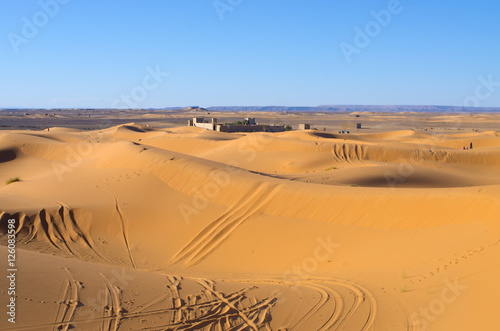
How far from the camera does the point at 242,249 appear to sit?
11.5 m

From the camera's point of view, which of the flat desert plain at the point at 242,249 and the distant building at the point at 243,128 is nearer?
the flat desert plain at the point at 242,249

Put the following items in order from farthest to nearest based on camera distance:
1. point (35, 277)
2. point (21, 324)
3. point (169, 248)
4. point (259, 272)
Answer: point (169, 248) → point (259, 272) → point (35, 277) → point (21, 324)

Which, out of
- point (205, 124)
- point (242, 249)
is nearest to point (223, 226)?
point (242, 249)

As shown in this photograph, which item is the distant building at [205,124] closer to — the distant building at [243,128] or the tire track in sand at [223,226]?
the distant building at [243,128]

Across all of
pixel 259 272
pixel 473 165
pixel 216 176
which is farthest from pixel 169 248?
pixel 473 165

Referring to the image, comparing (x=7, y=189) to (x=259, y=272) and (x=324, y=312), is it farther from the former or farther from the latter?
(x=324, y=312)

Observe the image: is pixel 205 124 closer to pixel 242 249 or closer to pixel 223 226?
pixel 223 226

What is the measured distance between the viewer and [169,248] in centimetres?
1204

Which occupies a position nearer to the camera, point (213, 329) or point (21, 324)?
point (21, 324)

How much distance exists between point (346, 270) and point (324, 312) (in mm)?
2620

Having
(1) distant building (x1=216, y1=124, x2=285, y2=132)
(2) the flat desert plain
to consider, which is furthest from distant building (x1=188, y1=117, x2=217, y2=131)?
(2) the flat desert plain

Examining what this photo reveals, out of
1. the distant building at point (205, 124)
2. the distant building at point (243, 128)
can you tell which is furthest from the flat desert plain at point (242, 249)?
the distant building at point (205, 124)

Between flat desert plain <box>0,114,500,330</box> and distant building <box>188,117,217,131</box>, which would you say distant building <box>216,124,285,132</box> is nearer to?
distant building <box>188,117,217,131</box>

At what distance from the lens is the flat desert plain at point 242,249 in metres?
6.38
